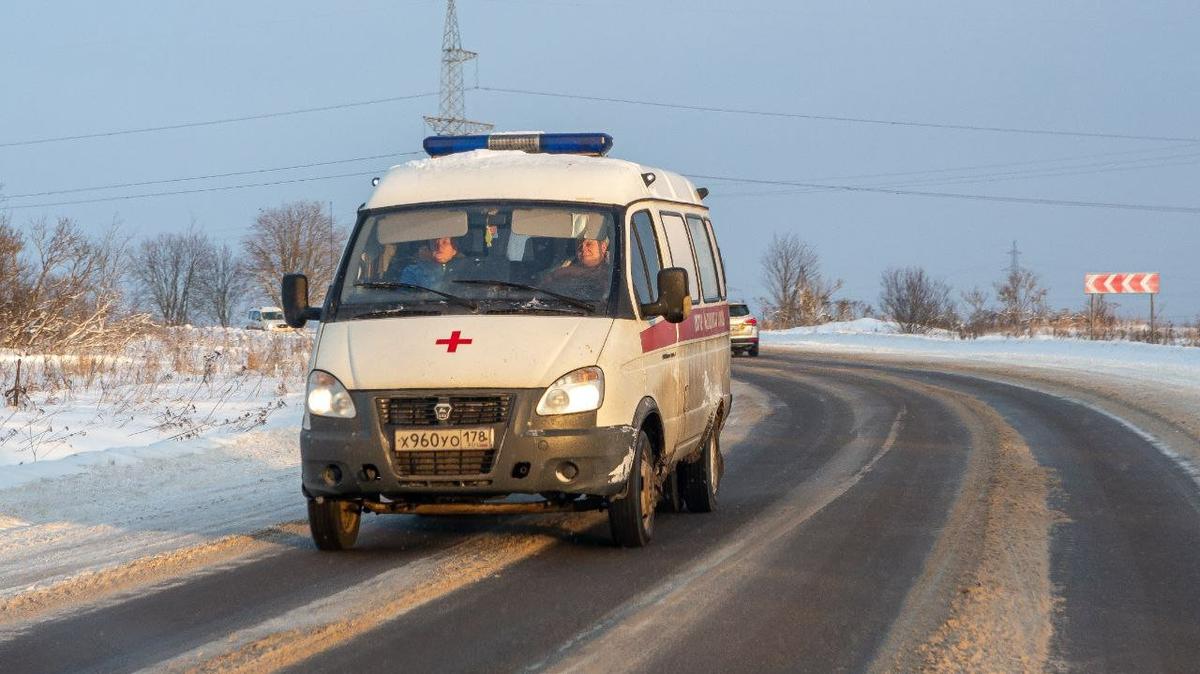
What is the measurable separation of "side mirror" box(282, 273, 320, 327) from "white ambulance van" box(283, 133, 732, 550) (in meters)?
0.01

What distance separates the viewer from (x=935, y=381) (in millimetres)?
25141

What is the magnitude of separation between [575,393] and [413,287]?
4.27 feet


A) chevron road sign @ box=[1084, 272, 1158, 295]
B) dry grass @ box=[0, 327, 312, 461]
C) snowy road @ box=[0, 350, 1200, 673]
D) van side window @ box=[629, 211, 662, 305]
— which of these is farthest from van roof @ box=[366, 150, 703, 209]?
chevron road sign @ box=[1084, 272, 1158, 295]

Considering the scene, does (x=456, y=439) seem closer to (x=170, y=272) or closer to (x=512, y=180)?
(x=512, y=180)

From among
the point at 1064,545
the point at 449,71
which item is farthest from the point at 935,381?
the point at 449,71

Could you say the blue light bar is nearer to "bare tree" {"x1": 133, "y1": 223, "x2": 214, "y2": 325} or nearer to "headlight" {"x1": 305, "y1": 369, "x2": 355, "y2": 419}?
"headlight" {"x1": 305, "y1": 369, "x2": 355, "y2": 419}

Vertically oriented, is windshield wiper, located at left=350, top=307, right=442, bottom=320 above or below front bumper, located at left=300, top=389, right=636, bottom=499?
above

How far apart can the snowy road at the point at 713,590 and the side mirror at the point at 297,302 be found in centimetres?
139

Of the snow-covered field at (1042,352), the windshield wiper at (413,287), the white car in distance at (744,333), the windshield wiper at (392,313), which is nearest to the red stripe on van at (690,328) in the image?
the windshield wiper at (413,287)

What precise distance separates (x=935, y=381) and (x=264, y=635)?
69.3 feet

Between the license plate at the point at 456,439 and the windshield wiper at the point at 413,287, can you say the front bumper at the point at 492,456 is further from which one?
the windshield wiper at the point at 413,287

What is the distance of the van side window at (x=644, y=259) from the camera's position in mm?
7957

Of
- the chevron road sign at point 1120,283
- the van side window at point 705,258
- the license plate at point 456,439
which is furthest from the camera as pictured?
the chevron road sign at point 1120,283

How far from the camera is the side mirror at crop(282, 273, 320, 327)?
316 inches
